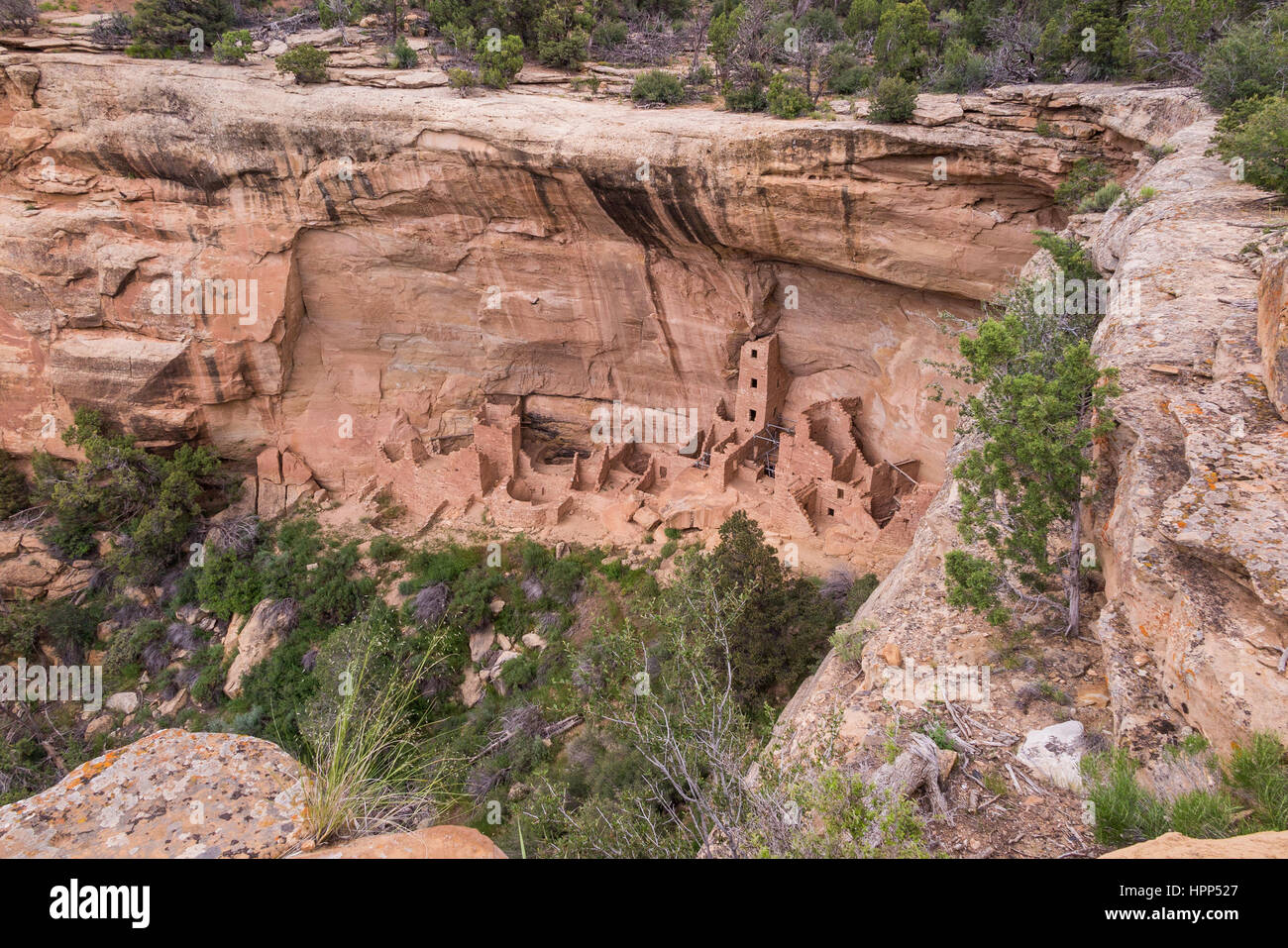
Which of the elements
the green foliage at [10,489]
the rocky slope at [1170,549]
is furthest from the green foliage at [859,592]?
the green foliage at [10,489]

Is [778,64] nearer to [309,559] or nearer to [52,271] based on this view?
[309,559]

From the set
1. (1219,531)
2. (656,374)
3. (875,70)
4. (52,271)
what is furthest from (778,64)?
(52,271)

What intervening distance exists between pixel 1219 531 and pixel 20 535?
24597 mm

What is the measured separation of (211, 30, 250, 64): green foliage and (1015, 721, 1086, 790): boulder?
66.3 ft

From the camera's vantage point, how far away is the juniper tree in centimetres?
604

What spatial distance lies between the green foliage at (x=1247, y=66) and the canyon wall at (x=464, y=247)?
2.35 feet

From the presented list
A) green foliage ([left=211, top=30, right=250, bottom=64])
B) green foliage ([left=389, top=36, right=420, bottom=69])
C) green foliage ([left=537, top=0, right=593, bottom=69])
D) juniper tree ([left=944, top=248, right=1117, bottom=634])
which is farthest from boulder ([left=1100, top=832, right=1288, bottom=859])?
green foliage ([left=211, top=30, right=250, bottom=64])

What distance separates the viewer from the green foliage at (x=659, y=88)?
15211 mm

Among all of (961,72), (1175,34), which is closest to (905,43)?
(961,72)

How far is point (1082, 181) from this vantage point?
11.3m

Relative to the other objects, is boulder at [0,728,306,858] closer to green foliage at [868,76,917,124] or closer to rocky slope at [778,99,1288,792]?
rocky slope at [778,99,1288,792]

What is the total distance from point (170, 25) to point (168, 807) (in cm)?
2082

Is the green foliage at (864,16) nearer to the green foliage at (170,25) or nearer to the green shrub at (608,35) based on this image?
the green shrub at (608,35)

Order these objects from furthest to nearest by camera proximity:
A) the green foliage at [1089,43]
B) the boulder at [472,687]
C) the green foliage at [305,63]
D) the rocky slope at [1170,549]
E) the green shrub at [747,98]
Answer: the green foliage at [305,63] < the boulder at [472,687] < the green shrub at [747,98] < the green foliage at [1089,43] < the rocky slope at [1170,549]
